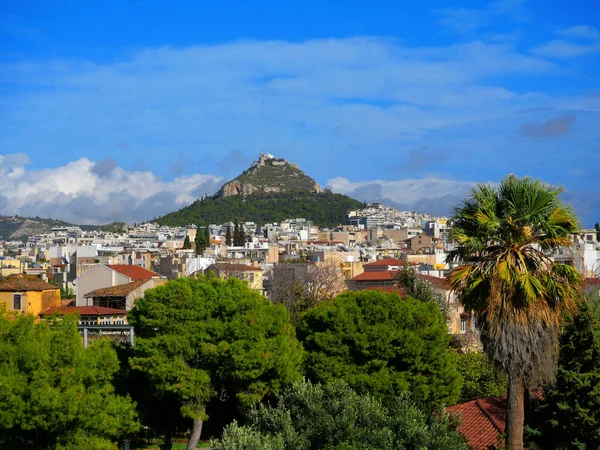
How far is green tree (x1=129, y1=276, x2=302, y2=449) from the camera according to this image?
856 inches

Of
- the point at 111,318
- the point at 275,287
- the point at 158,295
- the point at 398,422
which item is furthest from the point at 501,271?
the point at 275,287

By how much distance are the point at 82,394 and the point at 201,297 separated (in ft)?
14.0

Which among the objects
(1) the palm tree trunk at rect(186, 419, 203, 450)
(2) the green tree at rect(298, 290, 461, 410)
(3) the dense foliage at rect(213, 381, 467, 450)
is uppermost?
(2) the green tree at rect(298, 290, 461, 410)

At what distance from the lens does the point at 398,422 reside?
56.7 ft

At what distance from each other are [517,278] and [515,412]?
2637 millimetres

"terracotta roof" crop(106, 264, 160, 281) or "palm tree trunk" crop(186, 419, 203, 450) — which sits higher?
"terracotta roof" crop(106, 264, 160, 281)

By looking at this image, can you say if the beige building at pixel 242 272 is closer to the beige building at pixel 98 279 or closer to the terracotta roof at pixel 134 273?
the terracotta roof at pixel 134 273

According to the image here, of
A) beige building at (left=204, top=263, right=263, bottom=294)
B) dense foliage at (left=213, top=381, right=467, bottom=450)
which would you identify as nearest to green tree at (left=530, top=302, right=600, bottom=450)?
dense foliage at (left=213, top=381, right=467, bottom=450)

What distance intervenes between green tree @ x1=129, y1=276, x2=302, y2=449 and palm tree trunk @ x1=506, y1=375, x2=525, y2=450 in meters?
6.36

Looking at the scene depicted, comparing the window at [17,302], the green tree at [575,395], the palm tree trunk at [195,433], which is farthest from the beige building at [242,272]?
the green tree at [575,395]

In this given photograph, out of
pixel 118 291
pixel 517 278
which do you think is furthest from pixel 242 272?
pixel 517 278

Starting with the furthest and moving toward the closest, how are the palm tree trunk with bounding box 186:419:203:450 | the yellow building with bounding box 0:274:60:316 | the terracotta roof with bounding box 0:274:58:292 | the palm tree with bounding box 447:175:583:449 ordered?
the terracotta roof with bounding box 0:274:58:292 → the yellow building with bounding box 0:274:60:316 → the palm tree trunk with bounding box 186:419:203:450 → the palm tree with bounding box 447:175:583:449

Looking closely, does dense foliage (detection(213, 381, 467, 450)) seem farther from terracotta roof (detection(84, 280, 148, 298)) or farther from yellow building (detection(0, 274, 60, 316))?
terracotta roof (detection(84, 280, 148, 298))

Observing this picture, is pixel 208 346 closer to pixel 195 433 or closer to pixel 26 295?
pixel 195 433
